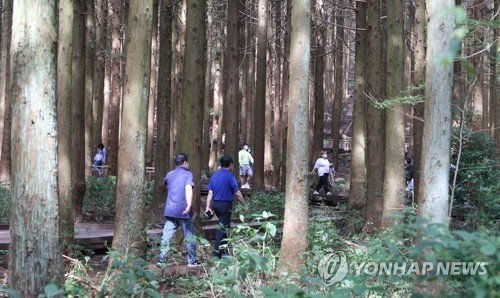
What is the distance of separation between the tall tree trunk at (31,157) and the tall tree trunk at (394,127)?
270 inches

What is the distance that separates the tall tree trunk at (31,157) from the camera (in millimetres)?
5406

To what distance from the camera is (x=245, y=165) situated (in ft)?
75.5

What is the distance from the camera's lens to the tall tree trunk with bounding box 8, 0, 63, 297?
541 centimetres

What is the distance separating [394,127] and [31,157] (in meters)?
7.39

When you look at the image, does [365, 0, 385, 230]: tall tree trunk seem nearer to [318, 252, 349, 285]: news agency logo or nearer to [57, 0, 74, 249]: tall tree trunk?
[318, 252, 349, 285]: news agency logo

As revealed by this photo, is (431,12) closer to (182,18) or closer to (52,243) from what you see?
(52,243)

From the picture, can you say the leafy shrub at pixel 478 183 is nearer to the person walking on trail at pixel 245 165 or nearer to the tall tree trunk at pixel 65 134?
the tall tree trunk at pixel 65 134

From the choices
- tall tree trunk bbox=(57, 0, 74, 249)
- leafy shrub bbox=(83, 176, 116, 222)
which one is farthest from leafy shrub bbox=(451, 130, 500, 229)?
leafy shrub bbox=(83, 176, 116, 222)

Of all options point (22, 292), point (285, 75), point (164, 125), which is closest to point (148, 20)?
point (22, 292)

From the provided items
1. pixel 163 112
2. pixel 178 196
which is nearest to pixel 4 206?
pixel 163 112

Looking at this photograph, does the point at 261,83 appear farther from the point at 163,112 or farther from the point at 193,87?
the point at 193,87

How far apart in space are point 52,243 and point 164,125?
31.7 ft

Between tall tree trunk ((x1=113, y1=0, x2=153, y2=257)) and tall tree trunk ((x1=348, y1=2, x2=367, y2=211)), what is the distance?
7.89 m

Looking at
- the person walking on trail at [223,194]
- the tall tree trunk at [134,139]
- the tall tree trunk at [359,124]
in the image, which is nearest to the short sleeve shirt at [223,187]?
the person walking on trail at [223,194]
